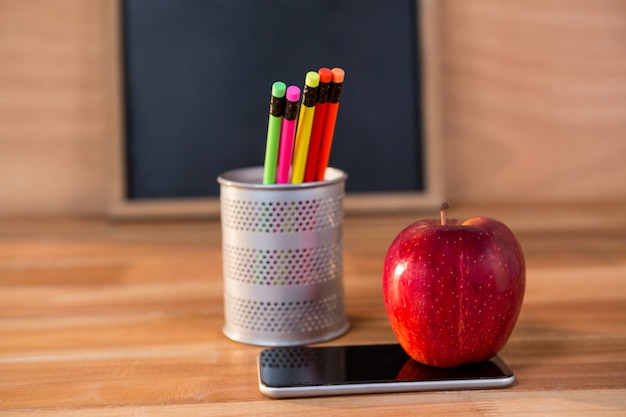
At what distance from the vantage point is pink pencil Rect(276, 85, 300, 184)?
64 centimetres

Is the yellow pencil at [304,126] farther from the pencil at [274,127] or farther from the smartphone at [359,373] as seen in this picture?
the smartphone at [359,373]

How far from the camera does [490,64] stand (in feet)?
4.01

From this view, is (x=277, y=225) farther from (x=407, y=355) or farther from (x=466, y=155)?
(x=466, y=155)

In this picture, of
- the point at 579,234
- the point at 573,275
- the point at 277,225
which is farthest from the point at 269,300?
the point at 579,234

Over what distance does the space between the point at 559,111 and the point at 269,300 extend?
0.73 metres

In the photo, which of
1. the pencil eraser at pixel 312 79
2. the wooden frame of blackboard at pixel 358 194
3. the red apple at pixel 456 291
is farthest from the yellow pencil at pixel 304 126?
the wooden frame of blackboard at pixel 358 194

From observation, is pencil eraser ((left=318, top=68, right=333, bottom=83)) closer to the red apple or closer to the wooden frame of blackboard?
the red apple

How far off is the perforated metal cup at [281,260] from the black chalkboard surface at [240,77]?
0.50 m

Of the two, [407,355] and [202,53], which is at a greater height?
[202,53]

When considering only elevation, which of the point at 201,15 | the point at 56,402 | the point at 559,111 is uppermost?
the point at 201,15

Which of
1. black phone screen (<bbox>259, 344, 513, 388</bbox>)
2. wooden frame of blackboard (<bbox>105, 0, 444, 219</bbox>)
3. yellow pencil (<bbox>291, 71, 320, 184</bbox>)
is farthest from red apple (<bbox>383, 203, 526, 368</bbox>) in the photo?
wooden frame of blackboard (<bbox>105, 0, 444, 219</bbox>)

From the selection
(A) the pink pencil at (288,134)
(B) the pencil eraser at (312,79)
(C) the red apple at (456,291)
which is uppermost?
(B) the pencil eraser at (312,79)

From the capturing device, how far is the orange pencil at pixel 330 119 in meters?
0.65

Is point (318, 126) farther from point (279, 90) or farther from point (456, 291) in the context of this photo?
point (456, 291)
